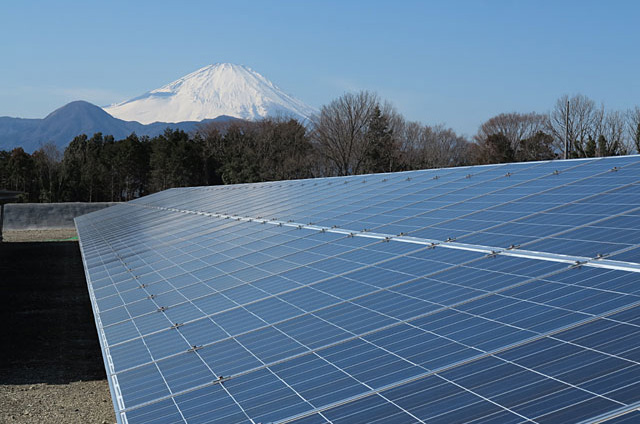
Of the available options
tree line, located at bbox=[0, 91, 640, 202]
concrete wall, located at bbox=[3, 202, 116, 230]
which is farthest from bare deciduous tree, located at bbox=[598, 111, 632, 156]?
concrete wall, located at bbox=[3, 202, 116, 230]

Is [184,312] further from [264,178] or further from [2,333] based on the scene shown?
[264,178]

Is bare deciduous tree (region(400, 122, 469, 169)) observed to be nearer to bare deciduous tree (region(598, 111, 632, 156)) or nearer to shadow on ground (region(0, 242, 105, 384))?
bare deciduous tree (region(598, 111, 632, 156))

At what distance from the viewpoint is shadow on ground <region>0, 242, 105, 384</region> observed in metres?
19.8

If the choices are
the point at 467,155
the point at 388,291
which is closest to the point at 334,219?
the point at 388,291

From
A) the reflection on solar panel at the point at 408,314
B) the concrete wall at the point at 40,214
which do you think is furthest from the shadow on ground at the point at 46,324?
the concrete wall at the point at 40,214

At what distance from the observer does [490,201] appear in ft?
52.1

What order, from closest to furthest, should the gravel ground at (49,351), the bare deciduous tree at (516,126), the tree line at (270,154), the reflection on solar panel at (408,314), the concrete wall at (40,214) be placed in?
the reflection on solar panel at (408,314)
the gravel ground at (49,351)
the concrete wall at (40,214)
the tree line at (270,154)
the bare deciduous tree at (516,126)

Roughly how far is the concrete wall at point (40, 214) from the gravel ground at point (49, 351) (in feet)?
96.3

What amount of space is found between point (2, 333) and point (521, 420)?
23560 mm

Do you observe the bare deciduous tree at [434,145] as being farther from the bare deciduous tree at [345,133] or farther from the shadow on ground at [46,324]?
the shadow on ground at [46,324]

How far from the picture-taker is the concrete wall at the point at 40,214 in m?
69.5

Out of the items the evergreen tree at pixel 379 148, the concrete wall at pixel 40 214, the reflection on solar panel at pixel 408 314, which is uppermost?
the evergreen tree at pixel 379 148

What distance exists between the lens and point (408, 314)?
8.66m

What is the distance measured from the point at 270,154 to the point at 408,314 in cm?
8900
